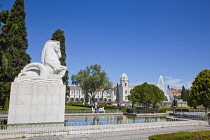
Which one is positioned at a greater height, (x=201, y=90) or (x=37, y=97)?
(x=201, y=90)

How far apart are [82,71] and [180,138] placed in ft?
122

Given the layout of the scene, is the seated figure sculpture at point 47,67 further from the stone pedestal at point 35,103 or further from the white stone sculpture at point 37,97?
the stone pedestal at point 35,103

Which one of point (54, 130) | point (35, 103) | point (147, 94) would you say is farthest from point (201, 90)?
point (35, 103)

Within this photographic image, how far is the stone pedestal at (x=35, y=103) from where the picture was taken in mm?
10000

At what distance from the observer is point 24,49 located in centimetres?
2800

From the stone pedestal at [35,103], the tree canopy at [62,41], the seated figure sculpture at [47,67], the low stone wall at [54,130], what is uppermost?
the tree canopy at [62,41]

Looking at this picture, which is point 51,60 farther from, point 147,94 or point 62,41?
point 62,41

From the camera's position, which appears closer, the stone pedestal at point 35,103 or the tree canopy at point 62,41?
the stone pedestal at point 35,103

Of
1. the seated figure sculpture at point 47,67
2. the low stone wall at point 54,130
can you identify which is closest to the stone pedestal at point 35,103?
the seated figure sculpture at point 47,67

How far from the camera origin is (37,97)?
1041 centimetres

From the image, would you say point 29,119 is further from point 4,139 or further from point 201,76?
point 201,76

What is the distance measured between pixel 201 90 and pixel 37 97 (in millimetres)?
14438

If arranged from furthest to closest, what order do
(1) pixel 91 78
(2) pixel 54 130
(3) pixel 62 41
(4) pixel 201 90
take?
(1) pixel 91 78 < (3) pixel 62 41 < (4) pixel 201 90 < (2) pixel 54 130

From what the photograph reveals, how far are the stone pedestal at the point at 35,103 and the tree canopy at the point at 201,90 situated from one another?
494 inches
